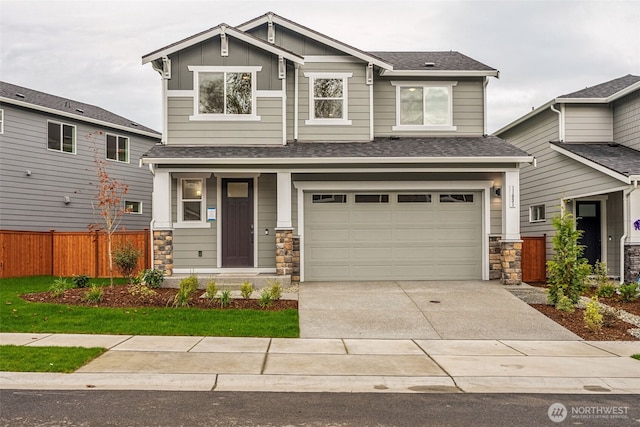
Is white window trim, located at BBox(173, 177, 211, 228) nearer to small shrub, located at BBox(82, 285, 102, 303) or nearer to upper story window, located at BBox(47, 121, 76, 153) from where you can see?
small shrub, located at BBox(82, 285, 102, 303)

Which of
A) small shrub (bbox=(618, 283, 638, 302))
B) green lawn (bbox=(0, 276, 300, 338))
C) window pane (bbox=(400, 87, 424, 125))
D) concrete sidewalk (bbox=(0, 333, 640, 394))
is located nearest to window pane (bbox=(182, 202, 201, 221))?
green lawn (bbox=(0, 276, 300, 338))

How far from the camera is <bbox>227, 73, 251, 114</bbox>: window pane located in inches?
623

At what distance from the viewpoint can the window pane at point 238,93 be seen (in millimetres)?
15828

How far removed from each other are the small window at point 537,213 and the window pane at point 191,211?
38.9 ft

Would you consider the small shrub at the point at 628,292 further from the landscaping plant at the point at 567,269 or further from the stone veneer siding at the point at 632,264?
the landscaping plant at the point at 567,269

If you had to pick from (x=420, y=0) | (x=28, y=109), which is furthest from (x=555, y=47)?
(x=28, y=109)

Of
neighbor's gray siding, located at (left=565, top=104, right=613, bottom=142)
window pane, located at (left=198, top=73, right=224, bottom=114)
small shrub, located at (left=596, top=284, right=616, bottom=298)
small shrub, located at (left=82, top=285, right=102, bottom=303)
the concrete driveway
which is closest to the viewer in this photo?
the concrete driveway

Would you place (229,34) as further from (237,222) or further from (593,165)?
(593,165)

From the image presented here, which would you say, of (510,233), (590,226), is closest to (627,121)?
(590,226)

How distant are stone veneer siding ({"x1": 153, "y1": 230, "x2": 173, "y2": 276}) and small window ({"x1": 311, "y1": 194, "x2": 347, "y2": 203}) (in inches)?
165

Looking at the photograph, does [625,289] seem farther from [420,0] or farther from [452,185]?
[420,0]

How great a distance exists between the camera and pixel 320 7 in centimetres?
1925

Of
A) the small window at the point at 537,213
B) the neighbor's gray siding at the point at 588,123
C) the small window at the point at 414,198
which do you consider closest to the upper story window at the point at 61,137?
the small window at the point at 414,198

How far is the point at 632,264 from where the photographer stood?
567 inches
